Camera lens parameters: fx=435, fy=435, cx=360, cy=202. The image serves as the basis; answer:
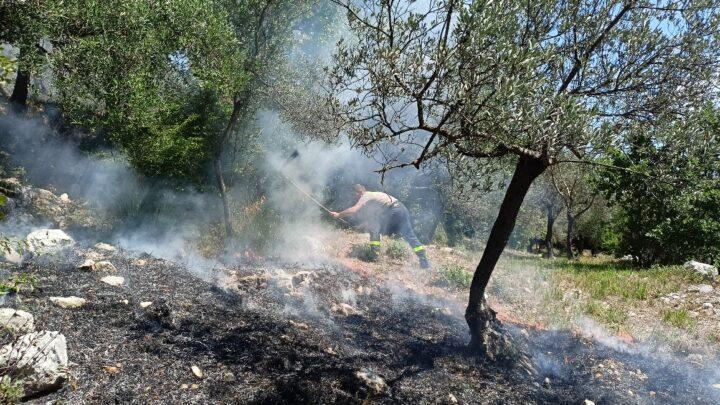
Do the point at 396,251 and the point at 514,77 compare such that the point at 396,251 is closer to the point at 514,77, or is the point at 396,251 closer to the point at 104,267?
the point at 104,267

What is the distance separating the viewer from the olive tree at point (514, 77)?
3.00 metres

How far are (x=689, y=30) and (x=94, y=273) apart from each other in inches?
256

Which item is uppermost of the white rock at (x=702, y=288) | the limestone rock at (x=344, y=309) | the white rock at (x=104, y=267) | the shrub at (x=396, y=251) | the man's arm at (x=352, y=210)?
the man's arm at (x=352, y=210)

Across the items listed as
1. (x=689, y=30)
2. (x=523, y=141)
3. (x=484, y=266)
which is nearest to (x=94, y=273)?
(x=484, y=266)

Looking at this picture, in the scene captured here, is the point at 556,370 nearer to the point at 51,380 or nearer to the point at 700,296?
the point at 51,380

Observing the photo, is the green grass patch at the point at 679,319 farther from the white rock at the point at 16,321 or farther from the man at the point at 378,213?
the white rock at the point at 16,321

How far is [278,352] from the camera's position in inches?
150

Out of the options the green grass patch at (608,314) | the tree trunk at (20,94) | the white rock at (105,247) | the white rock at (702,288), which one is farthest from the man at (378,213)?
the tree trunk at (20,94)

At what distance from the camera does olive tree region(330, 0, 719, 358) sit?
3.00 m

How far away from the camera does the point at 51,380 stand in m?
2.75

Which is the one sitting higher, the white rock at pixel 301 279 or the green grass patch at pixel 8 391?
the white rock at pixel 301 279

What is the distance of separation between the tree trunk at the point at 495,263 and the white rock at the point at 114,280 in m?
3.75

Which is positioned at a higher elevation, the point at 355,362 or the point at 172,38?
the point at 172,38

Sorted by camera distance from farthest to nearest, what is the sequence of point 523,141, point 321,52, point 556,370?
point 321,52, point 556,370, point 523,141
